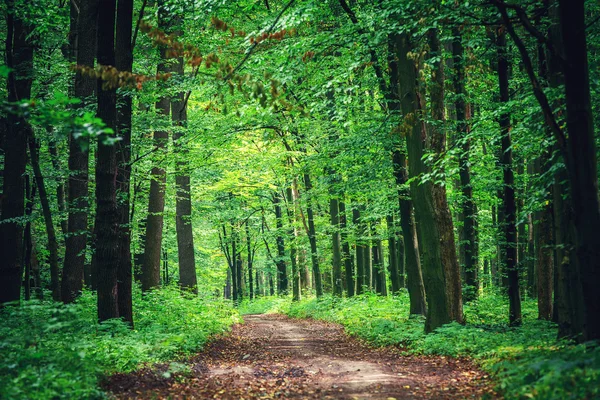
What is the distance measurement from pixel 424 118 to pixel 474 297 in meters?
7.49

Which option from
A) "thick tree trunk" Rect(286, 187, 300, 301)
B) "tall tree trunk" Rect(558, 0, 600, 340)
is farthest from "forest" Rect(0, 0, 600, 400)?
"thick tree trunk" Rect(286, 187, 300, 301)

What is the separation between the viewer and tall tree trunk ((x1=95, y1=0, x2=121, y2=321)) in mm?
9453

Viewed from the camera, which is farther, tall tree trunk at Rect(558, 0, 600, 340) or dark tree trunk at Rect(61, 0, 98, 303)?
dark tree trunk at Rect(61, 0, 98, 303)

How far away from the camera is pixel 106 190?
9461 mm

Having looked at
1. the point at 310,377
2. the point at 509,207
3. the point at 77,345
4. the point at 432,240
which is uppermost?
the point at 509,207

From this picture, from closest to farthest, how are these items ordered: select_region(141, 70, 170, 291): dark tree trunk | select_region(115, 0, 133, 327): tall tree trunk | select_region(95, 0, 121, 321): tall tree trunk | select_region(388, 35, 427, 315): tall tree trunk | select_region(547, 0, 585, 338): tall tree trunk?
select_region(547, 0, 585, 338): tall tree trunk → select_region(95, 0, 121, 321): tall tree trunk → select_region(115, 0, 133, 327): tall tree trunk → select_region(388, 35, 427, 315): tall tree trunk → select_region(141, 70, 170, 291): dark tree trunk

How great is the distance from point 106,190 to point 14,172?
4667mm

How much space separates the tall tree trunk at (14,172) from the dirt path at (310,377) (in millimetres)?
5670

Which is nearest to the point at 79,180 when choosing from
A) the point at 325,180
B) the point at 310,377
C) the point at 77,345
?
the point at 77,345

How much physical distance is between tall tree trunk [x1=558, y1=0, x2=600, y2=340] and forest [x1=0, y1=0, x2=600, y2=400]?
24 mm

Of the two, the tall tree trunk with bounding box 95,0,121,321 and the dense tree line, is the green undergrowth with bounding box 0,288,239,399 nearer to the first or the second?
the tall tree trunk with bounding box 95,0,121,321

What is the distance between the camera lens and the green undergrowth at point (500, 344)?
5.14m

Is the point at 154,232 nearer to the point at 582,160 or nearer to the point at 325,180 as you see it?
the point at 325,180

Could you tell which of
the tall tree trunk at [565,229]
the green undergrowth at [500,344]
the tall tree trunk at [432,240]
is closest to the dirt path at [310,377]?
the green undergrowth at [500,344]
